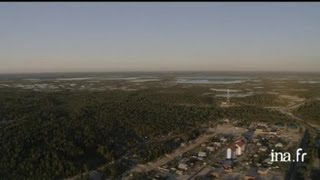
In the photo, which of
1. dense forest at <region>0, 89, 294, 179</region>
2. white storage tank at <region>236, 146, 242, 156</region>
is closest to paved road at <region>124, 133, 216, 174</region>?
dense forest at <region>0, 89, 294, 179</region>

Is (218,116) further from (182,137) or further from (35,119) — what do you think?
(35,119)

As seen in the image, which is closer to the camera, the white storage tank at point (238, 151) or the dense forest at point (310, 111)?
the white storage tank at point (238, 151)

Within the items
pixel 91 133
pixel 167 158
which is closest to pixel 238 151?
pixel 167 158

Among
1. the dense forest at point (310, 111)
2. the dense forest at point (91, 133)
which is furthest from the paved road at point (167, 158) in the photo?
the dense forest at point (310, 111)

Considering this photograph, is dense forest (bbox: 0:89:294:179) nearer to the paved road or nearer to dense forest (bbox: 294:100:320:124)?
the paved road

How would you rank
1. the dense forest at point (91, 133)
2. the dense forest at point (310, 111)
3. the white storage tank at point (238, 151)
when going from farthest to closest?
the dense forest at point (310, 111), the white storage tank at point (238, 151), the dense forest at point (91, 133)

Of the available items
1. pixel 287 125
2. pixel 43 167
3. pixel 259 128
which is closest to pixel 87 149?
pixel 43 167

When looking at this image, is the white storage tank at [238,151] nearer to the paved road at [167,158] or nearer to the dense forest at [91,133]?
the paved road at [167,158]

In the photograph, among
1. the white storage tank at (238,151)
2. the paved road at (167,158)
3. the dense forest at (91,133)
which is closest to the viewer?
the dense forest at (91,133)
